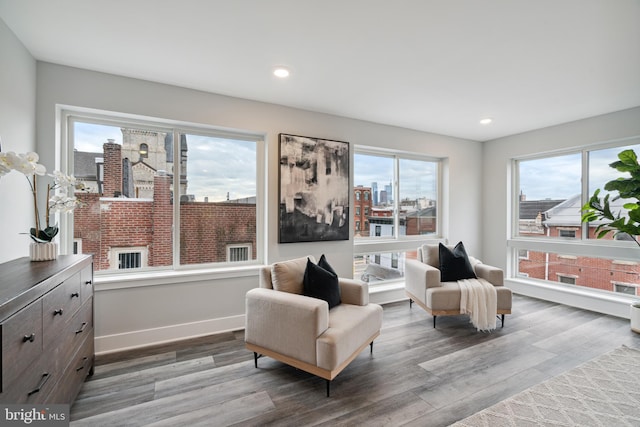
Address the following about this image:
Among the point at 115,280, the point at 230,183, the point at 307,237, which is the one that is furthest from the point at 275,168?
the point at 115,280

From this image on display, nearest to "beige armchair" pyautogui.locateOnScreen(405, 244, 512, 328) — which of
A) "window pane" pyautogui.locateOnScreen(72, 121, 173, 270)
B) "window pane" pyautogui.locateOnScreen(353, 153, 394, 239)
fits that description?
"window pane" pyautogui.locateOnScreen(353, 153, 394, 239)

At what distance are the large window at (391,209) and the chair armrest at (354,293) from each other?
137cm

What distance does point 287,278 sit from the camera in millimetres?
2480

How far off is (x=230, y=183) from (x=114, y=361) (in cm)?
198

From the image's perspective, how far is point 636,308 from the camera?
3.13 m

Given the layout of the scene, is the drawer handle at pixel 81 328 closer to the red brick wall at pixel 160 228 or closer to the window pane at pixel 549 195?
the red brick wall at pixel 160 228

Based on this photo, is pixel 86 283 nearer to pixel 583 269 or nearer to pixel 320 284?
pixel 320 284

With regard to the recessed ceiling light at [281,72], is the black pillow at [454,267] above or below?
below

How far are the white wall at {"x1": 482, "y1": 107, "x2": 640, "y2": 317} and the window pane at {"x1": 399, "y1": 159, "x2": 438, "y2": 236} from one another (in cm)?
98

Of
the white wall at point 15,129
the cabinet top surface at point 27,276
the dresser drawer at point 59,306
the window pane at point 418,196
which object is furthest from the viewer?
the window pane at point 418,196

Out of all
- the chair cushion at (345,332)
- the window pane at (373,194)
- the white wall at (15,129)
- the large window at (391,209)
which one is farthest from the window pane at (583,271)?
the white wall at (15,129)

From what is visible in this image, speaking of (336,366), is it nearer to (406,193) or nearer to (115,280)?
(115,280)

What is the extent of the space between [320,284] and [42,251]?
6.35 feet

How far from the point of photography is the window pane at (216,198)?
123 inches
